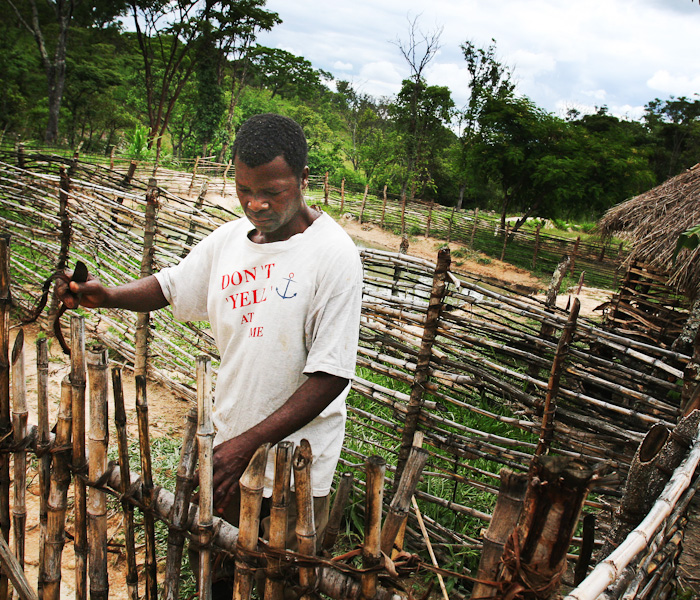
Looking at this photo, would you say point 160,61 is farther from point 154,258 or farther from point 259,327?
point 259,327

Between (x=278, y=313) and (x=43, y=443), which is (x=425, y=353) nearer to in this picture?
(x=278, y=313)

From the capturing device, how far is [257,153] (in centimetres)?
131

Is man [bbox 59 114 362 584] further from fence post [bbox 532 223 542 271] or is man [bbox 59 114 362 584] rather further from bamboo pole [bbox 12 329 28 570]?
fence post [bbox 532 223 542 271]

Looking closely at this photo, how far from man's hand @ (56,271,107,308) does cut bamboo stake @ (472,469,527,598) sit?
122cm

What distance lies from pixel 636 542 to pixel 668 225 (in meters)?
5.36

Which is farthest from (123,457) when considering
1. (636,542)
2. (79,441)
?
(636,542)

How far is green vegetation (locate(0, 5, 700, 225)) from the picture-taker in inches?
588

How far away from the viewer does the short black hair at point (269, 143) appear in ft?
4.32

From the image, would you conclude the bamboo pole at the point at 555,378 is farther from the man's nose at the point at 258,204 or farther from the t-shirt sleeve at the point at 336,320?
the man's nose at the point at 258,204

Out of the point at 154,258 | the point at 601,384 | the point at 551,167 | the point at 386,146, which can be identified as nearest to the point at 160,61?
the point at 386,146

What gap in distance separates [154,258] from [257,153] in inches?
104

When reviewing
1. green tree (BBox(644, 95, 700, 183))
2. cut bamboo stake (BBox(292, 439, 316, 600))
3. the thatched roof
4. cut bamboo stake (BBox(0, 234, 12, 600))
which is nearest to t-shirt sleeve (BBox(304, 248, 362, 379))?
cut bamboo stake (BBox(292, 439, 316, 600))

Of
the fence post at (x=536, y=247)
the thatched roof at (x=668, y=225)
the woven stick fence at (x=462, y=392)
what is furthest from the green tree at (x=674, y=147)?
the woven stick fence at (x=462, y=392)

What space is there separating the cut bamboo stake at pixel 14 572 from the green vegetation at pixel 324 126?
14739 millimetres
